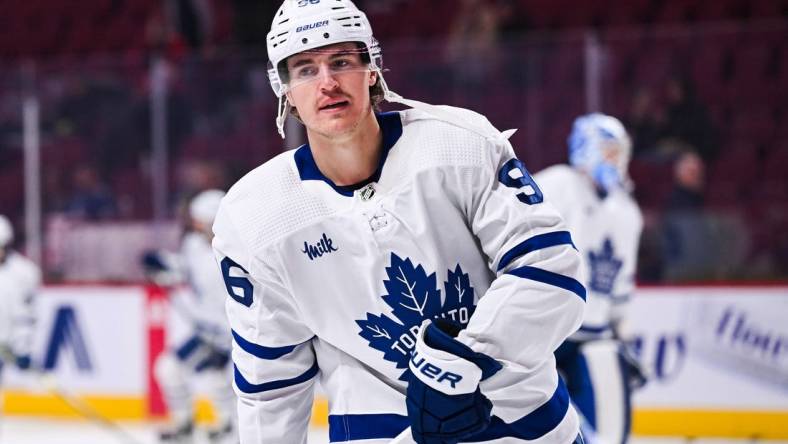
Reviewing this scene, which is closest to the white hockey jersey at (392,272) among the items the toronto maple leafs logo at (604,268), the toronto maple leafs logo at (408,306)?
the toronto maple leafs logo at (408,306)

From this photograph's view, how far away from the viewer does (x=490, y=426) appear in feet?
6.03

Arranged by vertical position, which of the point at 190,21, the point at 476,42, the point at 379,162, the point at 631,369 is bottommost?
the point at 631,369

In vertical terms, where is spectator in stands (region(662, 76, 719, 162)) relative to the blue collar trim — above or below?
above

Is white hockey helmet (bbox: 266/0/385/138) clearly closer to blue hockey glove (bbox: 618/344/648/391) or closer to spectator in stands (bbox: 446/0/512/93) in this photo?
blue hockey glove (bbox: 618/344/648/391)

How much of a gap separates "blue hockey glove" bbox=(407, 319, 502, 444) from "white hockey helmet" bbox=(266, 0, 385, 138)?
448mm

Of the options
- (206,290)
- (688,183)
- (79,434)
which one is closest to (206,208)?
(206,290)

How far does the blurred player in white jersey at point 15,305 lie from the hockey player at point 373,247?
14.4 feet

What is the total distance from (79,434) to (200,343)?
79 centimetres

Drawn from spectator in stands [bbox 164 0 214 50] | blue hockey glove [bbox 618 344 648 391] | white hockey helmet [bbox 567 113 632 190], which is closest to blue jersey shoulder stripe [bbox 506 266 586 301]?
blue hockey glove [bbox 618 344 648 391]

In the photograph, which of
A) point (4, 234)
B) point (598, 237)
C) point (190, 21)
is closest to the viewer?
point (598, 237)

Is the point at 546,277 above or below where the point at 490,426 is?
above

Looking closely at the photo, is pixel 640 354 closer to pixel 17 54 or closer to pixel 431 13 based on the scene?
pixel 431 13

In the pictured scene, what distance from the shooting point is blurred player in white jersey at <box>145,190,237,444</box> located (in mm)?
5754

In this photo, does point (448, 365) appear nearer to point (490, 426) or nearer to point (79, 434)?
point (490, 426)
